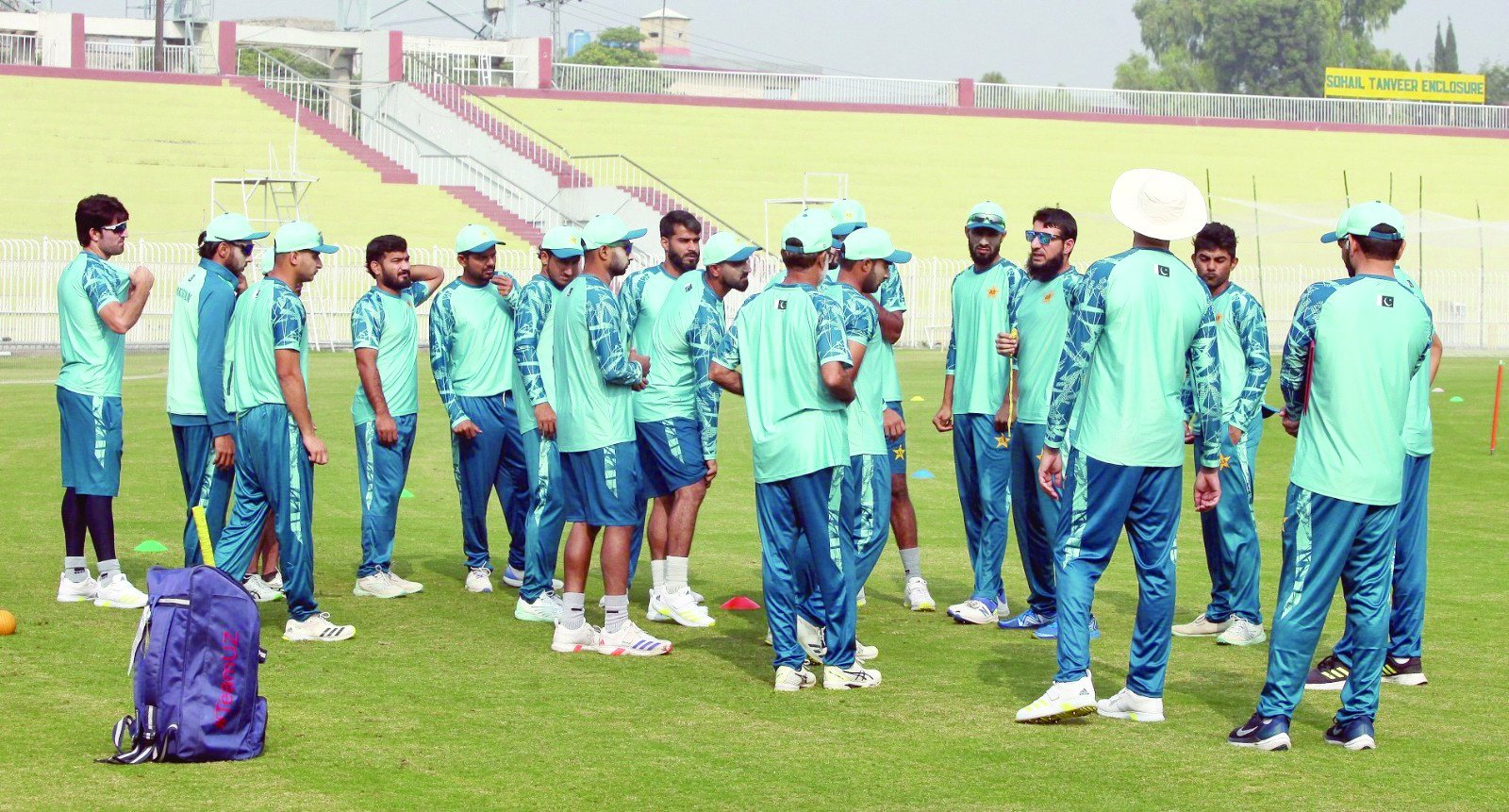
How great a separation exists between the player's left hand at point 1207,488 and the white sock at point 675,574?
10.1ft

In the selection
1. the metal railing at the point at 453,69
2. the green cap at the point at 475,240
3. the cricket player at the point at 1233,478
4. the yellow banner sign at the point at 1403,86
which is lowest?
the cricket player at the point at 1233,478

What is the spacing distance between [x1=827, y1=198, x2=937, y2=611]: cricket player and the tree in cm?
8708

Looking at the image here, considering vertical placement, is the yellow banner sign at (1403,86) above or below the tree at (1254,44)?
below

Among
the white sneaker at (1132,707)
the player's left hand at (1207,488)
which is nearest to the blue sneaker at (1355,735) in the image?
the white sneaker at (1132,707)

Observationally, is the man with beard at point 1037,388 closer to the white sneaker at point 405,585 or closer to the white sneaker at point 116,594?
the white sneaker at point 405,585

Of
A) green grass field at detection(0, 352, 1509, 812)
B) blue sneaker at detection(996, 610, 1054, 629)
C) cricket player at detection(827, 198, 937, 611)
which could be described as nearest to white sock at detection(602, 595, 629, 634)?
green grass field at detection(0, 352, 1509, 812)

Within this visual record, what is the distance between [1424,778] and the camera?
19.5 ft

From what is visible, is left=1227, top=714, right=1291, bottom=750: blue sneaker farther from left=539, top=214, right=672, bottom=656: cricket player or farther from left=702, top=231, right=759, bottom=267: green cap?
left=702, top=231, right=759, bottom=267: green cap

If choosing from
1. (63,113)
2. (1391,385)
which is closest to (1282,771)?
(1391,385)

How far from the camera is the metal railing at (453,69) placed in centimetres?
4409

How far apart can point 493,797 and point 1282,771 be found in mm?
2772

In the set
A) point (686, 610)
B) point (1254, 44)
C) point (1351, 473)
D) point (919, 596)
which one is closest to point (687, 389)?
point (686, 610)

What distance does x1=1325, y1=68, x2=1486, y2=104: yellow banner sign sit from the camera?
5844cm

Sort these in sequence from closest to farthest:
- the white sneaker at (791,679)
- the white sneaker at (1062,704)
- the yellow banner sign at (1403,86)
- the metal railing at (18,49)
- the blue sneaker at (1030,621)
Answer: the white sneaker at (1062,704) → the white sneaker at (791,679) → the blue sneaker at (1030,621) → the metal railing at (18,49) → the yellow banner sign at (1403,86)
